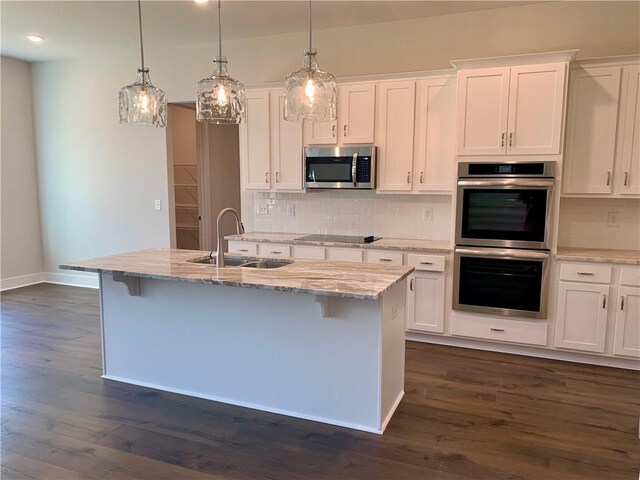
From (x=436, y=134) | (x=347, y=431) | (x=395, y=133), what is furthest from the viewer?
(x=395, y=133)

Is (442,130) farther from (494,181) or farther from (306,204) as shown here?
(306,204)

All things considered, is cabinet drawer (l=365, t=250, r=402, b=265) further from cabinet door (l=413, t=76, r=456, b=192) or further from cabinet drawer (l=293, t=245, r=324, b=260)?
cabinet door (l=413, t=76, r=456, b=192)

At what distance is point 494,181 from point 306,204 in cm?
201

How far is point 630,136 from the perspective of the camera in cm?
350

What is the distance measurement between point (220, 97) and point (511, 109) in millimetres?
2280

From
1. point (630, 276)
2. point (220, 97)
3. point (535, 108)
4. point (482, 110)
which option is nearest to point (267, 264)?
point (220, 97)

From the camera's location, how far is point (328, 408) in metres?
2.74

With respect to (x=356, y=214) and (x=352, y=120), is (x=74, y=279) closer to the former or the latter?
(x=356, y=214)

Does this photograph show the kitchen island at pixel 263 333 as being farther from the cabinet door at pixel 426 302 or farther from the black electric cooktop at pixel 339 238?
the black electric cooktop at pixel 339 238

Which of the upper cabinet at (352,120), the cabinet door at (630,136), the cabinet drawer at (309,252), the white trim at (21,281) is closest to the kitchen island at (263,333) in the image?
the cabinet drawer at (309,252)

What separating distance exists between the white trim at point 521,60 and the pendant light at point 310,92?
1.54m

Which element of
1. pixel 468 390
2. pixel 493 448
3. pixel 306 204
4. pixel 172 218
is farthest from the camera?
pixel 172 218

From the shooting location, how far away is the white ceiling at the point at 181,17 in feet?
13.0

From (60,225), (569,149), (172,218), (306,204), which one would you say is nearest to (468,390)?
(569,149)
